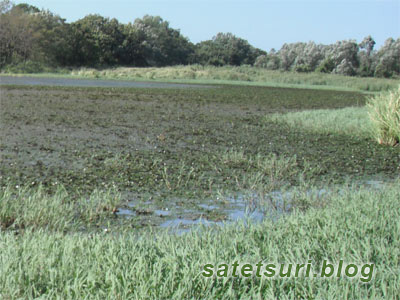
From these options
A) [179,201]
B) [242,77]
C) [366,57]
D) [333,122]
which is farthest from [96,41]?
[179,201]

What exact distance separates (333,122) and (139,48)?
44607mm

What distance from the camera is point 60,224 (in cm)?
445

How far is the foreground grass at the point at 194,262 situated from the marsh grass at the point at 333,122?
7.24 meters

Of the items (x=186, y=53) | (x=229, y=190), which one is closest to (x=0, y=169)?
(x=229, y=190)

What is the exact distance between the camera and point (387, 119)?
32.3ft

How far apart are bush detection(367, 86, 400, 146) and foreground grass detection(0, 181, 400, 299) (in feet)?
19.3

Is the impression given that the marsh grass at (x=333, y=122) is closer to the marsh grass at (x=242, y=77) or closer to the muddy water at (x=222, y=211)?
the muddy water at (x=222, y=211)

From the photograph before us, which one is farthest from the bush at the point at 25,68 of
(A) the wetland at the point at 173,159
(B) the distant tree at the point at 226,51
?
(B) the distant tree at the point at 226,51

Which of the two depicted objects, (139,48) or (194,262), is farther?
(139,48)

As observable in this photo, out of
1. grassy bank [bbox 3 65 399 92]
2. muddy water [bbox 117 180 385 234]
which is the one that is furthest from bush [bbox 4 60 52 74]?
muddy water [bbox 117 180 385 234]

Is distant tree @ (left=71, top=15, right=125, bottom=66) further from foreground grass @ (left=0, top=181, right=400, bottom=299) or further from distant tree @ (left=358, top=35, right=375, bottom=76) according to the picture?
foreground grass @ (left=0, top=181, right=400, bottom=299)

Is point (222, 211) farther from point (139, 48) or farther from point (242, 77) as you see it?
point (139, 48)

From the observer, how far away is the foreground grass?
3.05 meters

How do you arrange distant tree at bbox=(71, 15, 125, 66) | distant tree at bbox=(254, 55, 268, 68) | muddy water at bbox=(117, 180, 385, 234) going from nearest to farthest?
1. muddy water at bbox=(117, 180, 385, 234)
2. distant tree at bbox=(71, 15, 125, 66)
3. distant tree at bbox=(254, 55, 268, 68)
